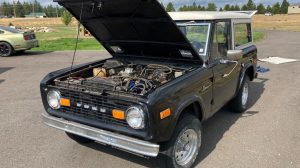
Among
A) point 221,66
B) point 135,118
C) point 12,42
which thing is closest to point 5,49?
point 12,42

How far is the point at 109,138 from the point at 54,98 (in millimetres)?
1060

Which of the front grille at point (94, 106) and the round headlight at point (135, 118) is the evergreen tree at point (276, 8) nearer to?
the front grille at point (94, 106)

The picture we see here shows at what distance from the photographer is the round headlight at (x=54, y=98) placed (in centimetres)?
392

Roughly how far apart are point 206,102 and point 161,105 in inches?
46.1

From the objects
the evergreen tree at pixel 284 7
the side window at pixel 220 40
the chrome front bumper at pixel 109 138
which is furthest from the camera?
the evergreen tree at pixel 284 7

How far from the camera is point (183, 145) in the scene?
3.84 meters

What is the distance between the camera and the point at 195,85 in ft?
12.5

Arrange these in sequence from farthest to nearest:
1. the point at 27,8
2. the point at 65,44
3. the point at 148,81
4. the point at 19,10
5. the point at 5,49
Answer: the point at 27,8, the point at 19,10, the point at 65,44, the point at 5,49, the point at 148,81

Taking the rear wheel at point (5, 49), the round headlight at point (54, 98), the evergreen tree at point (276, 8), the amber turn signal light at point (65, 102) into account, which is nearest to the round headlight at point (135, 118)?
the amber turn signal light at point (65, 102)

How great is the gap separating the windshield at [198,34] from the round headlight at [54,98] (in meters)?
2.05

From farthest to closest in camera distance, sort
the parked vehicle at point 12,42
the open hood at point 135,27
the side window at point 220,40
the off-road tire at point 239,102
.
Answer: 1. the parked vehicle at point 12,42
2. the off-road tire at point 239,102
3. the side window at point 220,40
4. the open hood at point 135,27

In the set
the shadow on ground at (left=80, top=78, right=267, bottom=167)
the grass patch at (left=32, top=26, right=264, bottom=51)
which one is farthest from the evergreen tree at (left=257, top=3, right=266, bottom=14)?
the shadow on ground at (left=80, top=78, right=267, bottom=167)

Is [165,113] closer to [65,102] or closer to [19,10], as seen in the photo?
[65,102]

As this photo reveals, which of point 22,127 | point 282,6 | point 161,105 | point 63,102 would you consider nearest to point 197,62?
point 161,105
